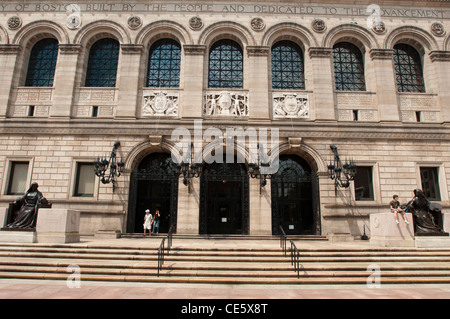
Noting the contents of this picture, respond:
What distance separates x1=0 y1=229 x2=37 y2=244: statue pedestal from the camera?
13234 millimetres

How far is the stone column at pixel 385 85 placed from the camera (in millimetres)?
19984

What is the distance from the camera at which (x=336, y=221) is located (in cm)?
1838

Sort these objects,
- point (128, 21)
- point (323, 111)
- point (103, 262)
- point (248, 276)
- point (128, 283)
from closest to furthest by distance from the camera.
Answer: point (128, 283) → point (248, 276) → point (103, 262) → point (323, 111) → point (128, 21)

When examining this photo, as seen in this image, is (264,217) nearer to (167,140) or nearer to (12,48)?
(167,140)

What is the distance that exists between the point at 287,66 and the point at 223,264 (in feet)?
51.5

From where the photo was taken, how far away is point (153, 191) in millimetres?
20125

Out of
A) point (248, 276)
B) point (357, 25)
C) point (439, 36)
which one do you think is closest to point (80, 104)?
point (248, 276)

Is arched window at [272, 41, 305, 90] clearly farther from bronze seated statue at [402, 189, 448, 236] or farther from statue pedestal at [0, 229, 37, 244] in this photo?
statue pedestal at [0, 229, 37, 244]

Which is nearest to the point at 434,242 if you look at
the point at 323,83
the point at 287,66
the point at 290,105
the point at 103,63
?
the point at 290,105

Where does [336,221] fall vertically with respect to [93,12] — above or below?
below

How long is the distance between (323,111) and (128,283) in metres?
15.8

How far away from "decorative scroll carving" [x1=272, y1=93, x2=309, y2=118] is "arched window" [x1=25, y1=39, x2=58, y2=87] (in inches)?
610

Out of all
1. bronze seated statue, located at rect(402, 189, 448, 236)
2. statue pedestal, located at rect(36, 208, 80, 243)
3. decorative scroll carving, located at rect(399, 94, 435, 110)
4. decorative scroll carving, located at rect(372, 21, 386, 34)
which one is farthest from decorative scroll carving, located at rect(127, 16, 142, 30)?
bronze seated statue, located at rect(402, 189, 448, 236)

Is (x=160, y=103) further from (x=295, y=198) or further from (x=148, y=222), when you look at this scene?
(x=295, y=198)
